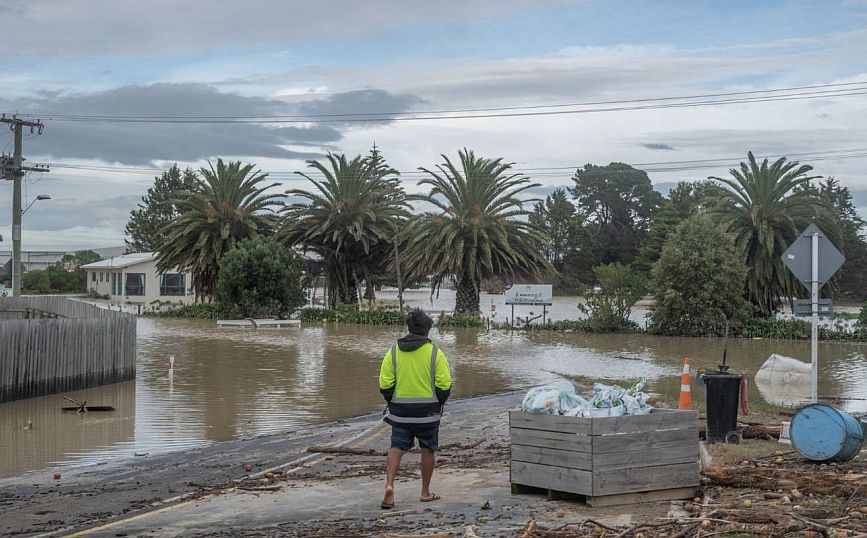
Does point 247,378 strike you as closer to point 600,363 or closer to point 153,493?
point 600,363

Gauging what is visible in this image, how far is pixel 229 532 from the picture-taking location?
8.21 meters

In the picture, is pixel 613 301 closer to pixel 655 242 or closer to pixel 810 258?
pixel 810 258

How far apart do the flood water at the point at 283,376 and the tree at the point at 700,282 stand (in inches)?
56.9

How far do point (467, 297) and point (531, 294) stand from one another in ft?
14.7

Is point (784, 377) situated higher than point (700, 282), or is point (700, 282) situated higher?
point (700, 282)

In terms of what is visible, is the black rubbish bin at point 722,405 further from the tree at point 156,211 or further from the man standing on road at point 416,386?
the tree at point 156,211

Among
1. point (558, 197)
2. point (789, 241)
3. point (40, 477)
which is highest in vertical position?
point (558, 197)

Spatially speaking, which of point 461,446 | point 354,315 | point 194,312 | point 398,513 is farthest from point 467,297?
point 398,513

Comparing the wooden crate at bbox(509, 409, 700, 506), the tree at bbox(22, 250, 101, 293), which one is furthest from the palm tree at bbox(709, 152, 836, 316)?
the tree at bbox(22, 250, 101, 293)

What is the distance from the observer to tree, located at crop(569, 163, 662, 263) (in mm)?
94938

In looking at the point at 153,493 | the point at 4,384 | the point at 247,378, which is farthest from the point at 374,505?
the point at 247,378

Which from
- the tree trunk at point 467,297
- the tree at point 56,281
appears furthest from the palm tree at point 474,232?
the tree at point 56,281

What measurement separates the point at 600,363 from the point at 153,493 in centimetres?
2101

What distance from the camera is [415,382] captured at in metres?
9.07
